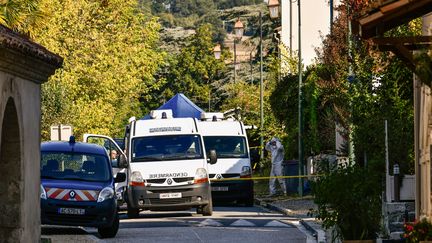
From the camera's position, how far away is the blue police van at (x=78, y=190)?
81.1 ft

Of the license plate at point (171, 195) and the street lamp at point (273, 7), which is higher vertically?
the street lamp at point (273, 7)

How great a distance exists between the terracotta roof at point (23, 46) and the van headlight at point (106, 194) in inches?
243

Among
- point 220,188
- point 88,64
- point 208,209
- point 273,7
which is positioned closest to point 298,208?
point 220,188

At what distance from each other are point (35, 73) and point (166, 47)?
311 ft

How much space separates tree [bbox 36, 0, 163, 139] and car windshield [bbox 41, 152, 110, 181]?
22.3 meters

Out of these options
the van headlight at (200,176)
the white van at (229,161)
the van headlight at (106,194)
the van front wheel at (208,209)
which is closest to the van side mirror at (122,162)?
the van headlight at (200,176)

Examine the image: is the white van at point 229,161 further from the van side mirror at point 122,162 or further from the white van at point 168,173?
the van side mirror at point 122,162

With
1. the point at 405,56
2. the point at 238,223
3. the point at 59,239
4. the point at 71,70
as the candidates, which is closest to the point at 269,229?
the point at 238,223

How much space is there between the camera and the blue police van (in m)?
24.7

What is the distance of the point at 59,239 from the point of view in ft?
78.1

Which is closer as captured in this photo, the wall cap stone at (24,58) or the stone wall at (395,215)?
the wall cap stone at (24,58)

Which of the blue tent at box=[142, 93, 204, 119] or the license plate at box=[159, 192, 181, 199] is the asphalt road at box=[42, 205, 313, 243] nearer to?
the license plate at box=[159, 192, 181, 199]

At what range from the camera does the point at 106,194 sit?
25.2 metres

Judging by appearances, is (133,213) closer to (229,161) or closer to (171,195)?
(171,195)
